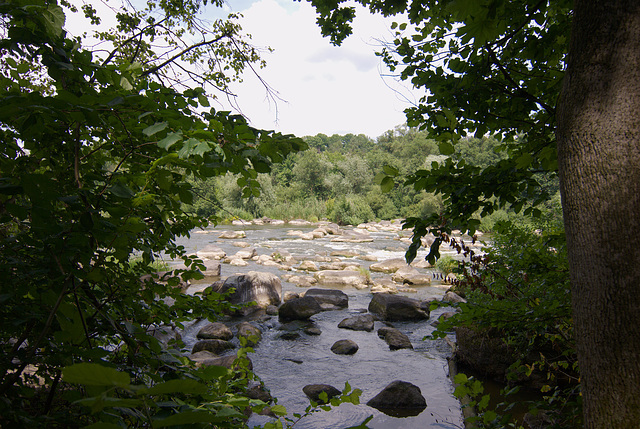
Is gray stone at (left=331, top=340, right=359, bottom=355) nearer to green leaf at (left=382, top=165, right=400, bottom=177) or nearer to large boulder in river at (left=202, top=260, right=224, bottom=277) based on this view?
green leaf at (left=382, top=165, right=400, bottom=177)

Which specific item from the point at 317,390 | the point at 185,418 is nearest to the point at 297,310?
the point at 317,390

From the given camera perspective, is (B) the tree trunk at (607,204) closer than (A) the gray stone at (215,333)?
Yes

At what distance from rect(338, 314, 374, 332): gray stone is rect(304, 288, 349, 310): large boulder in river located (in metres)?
1.42

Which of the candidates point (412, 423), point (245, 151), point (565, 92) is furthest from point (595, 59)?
point (412, 423)

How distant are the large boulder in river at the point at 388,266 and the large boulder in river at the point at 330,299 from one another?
4.60 m

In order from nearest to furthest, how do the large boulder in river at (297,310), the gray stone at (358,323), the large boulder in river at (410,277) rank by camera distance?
the gray stone at (358,323) < the large boulder in river at (297,310) < the large boulder in river at (410,277)

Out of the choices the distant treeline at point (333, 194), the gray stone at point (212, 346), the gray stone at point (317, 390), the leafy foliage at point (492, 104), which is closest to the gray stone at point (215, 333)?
the gray stone at point (212, 346)

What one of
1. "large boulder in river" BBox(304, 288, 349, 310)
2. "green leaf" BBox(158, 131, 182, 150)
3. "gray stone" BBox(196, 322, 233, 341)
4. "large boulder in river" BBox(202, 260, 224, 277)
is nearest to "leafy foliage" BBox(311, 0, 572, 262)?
"green leaf" BBox(158, 131, 182, 150)

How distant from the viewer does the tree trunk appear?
1.20m

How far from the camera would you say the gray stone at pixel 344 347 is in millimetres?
7203

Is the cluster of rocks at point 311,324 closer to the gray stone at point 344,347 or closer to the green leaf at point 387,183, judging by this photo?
the gray stone at point 344,347

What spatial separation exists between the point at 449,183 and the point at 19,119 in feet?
6.43

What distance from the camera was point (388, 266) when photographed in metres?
14.9

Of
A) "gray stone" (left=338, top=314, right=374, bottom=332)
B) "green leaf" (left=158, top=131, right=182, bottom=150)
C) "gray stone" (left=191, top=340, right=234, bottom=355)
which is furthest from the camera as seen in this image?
"gray stone" (left=338, top=314, right=374, bottom=332)
